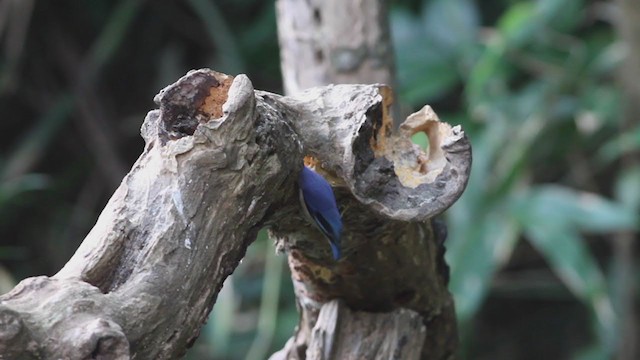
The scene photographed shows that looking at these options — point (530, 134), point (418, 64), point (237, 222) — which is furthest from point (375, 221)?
point (418, 64)

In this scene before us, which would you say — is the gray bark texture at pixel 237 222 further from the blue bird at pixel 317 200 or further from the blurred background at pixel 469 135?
the blurred background at pixel 469 135

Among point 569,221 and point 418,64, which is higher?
point 418,64

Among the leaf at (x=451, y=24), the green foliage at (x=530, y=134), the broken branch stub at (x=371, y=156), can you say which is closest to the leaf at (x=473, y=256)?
the green foliage at (x=530, y=134)

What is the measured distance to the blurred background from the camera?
6.47ft

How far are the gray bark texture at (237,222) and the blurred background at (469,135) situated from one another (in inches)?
37.4

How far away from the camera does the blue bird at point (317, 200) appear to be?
32.8 inches

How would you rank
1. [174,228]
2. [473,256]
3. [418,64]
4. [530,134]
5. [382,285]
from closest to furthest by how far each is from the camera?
[174,228], [382,285], [473,256], [530,134], [418,64]

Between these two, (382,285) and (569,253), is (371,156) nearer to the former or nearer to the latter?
(382,285)

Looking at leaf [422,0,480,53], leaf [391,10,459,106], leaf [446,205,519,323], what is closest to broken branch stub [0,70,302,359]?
leaf [446,205,519,323]

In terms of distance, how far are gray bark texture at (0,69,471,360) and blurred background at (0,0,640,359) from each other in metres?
0.95

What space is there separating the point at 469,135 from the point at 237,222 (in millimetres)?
1310

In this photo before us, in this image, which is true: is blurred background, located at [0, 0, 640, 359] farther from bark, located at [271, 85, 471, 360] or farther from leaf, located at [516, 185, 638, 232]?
bark, located at [271, 85, 471, 360]

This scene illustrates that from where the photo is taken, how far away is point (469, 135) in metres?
2.03

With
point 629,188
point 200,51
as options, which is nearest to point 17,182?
point 200,51
